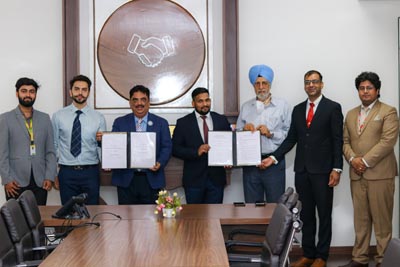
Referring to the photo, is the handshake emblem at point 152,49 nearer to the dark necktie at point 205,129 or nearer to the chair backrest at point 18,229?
the dark necktie at point 205,129

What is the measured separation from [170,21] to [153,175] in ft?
5.86

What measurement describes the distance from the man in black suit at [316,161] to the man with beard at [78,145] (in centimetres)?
166

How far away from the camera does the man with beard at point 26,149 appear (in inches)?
193

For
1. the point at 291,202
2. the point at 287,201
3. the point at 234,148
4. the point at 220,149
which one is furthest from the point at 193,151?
the point at 291,202

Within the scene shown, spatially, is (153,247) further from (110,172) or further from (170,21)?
(170,21)

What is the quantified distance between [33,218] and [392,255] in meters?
2.28

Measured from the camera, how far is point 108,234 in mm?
3086

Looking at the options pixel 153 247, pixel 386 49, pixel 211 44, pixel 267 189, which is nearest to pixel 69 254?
pixel 153 247

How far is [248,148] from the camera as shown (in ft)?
16.5

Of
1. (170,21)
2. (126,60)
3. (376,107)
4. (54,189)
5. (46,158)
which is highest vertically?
(170,21)

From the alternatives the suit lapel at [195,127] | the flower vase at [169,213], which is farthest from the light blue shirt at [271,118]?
the flower vase at [169,213]

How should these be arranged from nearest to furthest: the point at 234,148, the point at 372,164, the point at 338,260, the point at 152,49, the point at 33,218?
1. the point at 33,218
2. the point at 372,164
3. the point at 234,148
4. the point at 338,260
5. the point at 152,49

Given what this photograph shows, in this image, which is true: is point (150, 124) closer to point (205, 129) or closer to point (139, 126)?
point (139, 126)

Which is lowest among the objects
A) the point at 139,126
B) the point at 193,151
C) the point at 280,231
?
the point at 280,231
